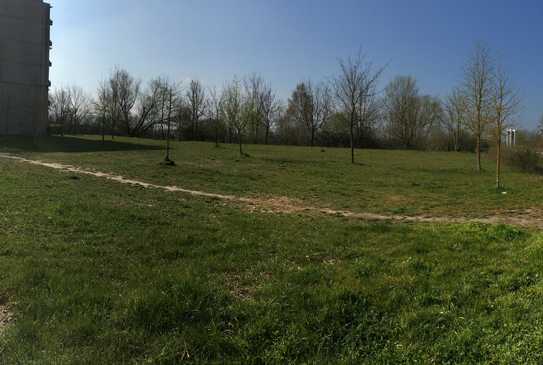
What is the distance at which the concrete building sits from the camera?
41656 millimetres

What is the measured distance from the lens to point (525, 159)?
1057 inches

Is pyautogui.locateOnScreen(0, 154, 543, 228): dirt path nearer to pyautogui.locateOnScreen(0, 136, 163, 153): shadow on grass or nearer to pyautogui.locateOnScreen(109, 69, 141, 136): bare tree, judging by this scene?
pyautogui.locateOnScreen(0, 136, 163, 153): shadow on grass

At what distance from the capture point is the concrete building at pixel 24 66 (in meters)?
41.7

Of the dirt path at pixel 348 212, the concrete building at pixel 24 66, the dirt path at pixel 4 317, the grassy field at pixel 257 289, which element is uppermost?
the concrete building at pixel 24 66

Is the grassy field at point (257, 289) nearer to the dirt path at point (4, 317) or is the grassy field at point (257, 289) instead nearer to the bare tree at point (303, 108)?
the dirt path at point (4, 317)

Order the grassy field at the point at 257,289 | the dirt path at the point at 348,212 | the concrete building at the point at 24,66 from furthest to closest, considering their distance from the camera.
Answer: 1. the concrete building at the point at 24,66
2. the dirt path at the point at 348,212
3. the grassy field at the point at 257,289

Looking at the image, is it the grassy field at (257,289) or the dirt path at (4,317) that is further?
the dirt path at (4,317)

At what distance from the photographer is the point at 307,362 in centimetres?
327

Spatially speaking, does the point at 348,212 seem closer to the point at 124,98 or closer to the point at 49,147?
the point at 49,147

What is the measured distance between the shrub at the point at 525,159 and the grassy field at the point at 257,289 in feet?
73.0

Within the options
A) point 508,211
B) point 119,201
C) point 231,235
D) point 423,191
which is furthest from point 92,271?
point 423,191

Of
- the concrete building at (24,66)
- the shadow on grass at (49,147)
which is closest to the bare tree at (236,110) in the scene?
the shadow on grass at (49,147)

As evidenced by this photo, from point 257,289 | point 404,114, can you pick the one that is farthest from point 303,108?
point 257,289

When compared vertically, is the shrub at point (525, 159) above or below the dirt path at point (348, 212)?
above
